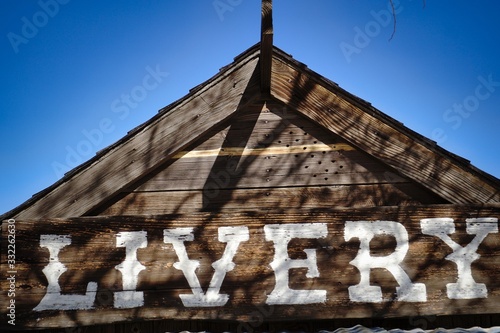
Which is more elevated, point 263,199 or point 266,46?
point 266,46

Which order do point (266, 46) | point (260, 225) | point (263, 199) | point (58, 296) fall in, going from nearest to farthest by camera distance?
point (266, 46) < point (58, 296) < point (260, 225) < point (263, 199)

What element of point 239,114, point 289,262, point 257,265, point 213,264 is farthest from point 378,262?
point 239,114

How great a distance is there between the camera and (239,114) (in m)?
4.22

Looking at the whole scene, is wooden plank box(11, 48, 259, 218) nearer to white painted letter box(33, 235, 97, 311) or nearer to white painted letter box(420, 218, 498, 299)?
white painted letter box(33, 235, 97, 311)

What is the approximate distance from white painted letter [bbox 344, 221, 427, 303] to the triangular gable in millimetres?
643

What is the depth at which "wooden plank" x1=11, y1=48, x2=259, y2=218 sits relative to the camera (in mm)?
3904

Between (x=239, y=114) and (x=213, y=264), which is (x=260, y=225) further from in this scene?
(x=239, y=114)

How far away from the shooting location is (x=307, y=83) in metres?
4.18

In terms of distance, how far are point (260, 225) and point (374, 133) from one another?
63.6 inches

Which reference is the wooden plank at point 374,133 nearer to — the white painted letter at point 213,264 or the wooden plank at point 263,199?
the wooden plank at point 263,199

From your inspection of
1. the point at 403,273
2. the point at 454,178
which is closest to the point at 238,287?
the point at 403,273

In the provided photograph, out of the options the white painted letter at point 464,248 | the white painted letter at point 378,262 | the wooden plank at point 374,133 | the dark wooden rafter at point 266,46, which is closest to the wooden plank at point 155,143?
the dark wooden rafter at point 266,46

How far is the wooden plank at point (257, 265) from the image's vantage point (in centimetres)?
367

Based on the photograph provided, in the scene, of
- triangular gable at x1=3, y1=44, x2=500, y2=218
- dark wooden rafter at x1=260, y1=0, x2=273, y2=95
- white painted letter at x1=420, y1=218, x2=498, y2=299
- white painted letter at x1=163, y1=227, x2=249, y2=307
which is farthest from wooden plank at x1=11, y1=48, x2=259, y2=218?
white painted letter at x1=420, y1=218, x2=498, y2=299
